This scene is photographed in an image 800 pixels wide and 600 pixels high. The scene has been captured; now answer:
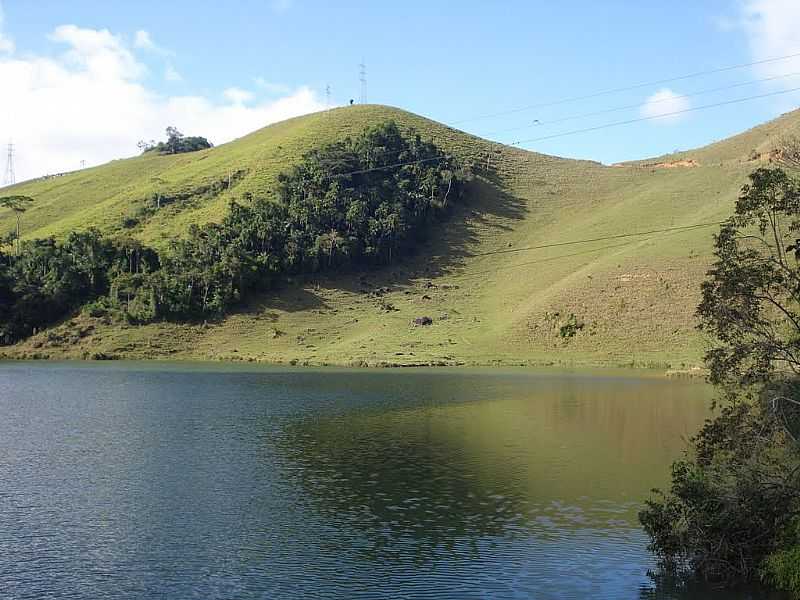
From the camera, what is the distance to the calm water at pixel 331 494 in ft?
70.0

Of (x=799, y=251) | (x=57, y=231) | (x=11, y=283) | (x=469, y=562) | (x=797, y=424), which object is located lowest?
(x=469, y=562)

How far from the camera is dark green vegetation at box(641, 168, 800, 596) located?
2084 centimetres

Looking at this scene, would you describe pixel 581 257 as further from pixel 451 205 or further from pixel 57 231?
pixel 57 231

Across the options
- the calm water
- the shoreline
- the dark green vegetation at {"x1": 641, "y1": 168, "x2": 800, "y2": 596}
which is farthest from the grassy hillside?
the dark green vegetation at {"x1": 641, "y1": 168, "x2": 800, "y2": 596}

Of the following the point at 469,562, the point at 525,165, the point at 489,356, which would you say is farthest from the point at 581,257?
the point at 469,562

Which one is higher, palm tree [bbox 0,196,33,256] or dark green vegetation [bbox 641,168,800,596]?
palm tree [bbox 0,196,33,256]

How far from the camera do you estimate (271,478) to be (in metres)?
32.9

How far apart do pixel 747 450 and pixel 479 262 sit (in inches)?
4591

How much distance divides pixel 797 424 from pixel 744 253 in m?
4.83

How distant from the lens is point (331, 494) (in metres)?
30.3

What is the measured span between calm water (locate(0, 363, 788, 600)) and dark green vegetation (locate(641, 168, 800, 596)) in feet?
4.31

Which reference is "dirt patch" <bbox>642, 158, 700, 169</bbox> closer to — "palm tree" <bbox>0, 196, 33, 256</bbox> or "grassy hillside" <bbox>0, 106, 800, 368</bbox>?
"grassy hillside" <bbox>0, 106, 800, 368</bbox>

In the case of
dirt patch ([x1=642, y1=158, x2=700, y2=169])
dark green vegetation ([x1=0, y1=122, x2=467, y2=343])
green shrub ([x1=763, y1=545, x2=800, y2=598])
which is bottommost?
green shrub ([x1=763, y1=545, x2=800, y2=598])

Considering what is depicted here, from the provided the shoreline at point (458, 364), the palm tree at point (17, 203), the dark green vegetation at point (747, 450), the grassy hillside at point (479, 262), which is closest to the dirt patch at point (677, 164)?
the grassy hillside at point (479, 262)
